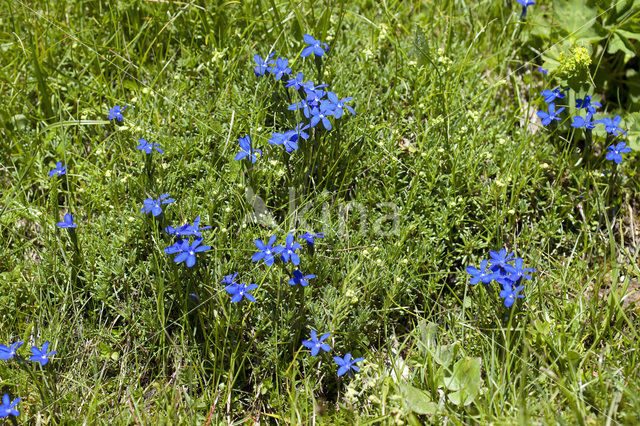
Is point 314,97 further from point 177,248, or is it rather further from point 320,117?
point 177,248

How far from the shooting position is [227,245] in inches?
122

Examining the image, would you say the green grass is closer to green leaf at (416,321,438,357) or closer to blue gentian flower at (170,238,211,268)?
green leaf at (416,321,438,357)

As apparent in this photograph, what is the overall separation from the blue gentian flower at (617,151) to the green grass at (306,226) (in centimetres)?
18

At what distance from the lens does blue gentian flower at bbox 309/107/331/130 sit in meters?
3.05

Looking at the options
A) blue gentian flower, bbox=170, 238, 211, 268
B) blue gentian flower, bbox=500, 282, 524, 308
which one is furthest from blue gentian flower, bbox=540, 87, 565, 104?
blue gentian flower, bbox=170, 238, 211, 268

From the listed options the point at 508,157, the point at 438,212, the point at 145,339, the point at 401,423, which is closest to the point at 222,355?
the point at 145,339

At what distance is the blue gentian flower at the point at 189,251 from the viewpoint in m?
2.64

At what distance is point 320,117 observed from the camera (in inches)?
121

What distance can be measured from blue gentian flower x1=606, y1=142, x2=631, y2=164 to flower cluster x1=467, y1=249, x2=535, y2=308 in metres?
0.97

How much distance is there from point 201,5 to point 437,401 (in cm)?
285

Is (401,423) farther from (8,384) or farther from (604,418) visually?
(8,384)

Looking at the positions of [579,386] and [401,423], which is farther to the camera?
[579,386]

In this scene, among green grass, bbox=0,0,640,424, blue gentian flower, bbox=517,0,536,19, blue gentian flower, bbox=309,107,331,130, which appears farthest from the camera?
blue gentian flower, bbox=517,0,536,19

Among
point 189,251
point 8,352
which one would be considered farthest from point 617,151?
point 8,352
